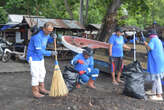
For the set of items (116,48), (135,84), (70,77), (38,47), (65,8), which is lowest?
(135,84)

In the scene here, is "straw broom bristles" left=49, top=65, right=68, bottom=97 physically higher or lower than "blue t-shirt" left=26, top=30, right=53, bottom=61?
lower

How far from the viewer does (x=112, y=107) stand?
Answer: 4.24m

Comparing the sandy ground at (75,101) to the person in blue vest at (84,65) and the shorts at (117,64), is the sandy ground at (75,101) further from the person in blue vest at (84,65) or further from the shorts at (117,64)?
the shorts at (117,64)

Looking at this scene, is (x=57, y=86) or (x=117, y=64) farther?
(x=117, y=64)

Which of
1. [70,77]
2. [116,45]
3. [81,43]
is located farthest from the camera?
[81,43]

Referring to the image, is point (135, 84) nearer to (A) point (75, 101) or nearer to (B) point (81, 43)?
(A) point (75, 101)

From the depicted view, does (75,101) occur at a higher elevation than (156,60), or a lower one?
lower

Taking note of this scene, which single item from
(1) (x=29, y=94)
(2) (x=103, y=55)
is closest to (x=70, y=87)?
(1) (x=29, y=94)

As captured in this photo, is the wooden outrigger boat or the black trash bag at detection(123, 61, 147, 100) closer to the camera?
the black trash bag at detection(123, 61, 147, 100)

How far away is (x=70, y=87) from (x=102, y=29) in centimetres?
684

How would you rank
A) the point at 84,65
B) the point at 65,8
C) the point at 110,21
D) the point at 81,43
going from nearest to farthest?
the point at 84,65, the point at 81,43, the point at 110,21, the point at 65,8

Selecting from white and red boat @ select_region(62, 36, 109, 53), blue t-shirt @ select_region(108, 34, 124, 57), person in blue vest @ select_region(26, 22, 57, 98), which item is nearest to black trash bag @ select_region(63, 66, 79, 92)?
person in blue vest @ select_region(26, 22, 57, 98)

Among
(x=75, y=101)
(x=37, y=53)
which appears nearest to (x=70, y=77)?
(x=75, y=101)

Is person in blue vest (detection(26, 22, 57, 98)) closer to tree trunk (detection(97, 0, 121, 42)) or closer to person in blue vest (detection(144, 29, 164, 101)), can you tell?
person in blue vest (detection(144, 29, 164, 101))
